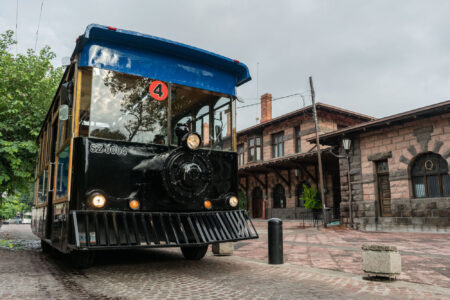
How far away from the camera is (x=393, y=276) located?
498 cm

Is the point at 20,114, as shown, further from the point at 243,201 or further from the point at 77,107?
the point at 243,201

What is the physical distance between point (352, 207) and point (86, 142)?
1320 centimetres

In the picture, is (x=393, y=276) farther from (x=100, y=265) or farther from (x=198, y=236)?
(x=100, y=265)

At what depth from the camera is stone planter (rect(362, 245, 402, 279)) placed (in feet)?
16.2

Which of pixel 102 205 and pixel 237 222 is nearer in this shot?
pixel 102 205

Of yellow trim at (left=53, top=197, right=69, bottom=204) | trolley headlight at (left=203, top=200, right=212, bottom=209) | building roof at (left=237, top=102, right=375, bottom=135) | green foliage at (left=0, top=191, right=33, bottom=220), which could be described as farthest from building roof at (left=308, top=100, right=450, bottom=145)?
green foliage at (left=0, top=191, right=33, bottom=220)

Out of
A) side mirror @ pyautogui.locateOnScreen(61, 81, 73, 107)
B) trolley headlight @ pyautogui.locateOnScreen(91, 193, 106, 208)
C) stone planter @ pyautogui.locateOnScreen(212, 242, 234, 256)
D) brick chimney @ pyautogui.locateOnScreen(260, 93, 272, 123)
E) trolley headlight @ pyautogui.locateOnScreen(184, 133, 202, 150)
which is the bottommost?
stone planter @ pyautogui.locateOnScreen(212, 242, 234, 256)

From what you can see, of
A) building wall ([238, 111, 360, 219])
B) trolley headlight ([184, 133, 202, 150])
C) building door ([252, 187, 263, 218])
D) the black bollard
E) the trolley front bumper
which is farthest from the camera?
building door ([252, 187, 263, 218])

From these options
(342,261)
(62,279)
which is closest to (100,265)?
(62,279)

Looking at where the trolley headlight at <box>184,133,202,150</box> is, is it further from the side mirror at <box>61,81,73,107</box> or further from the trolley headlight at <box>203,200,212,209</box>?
the side mirror at <box>61,81,73,107</box>

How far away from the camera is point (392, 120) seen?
13875 mm

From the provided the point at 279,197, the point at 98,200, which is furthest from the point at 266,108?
the point at 98,200

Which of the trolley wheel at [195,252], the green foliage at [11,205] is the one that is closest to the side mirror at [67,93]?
the trolley wheel at [195,252]

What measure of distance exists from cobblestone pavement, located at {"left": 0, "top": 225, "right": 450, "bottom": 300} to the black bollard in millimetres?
198
